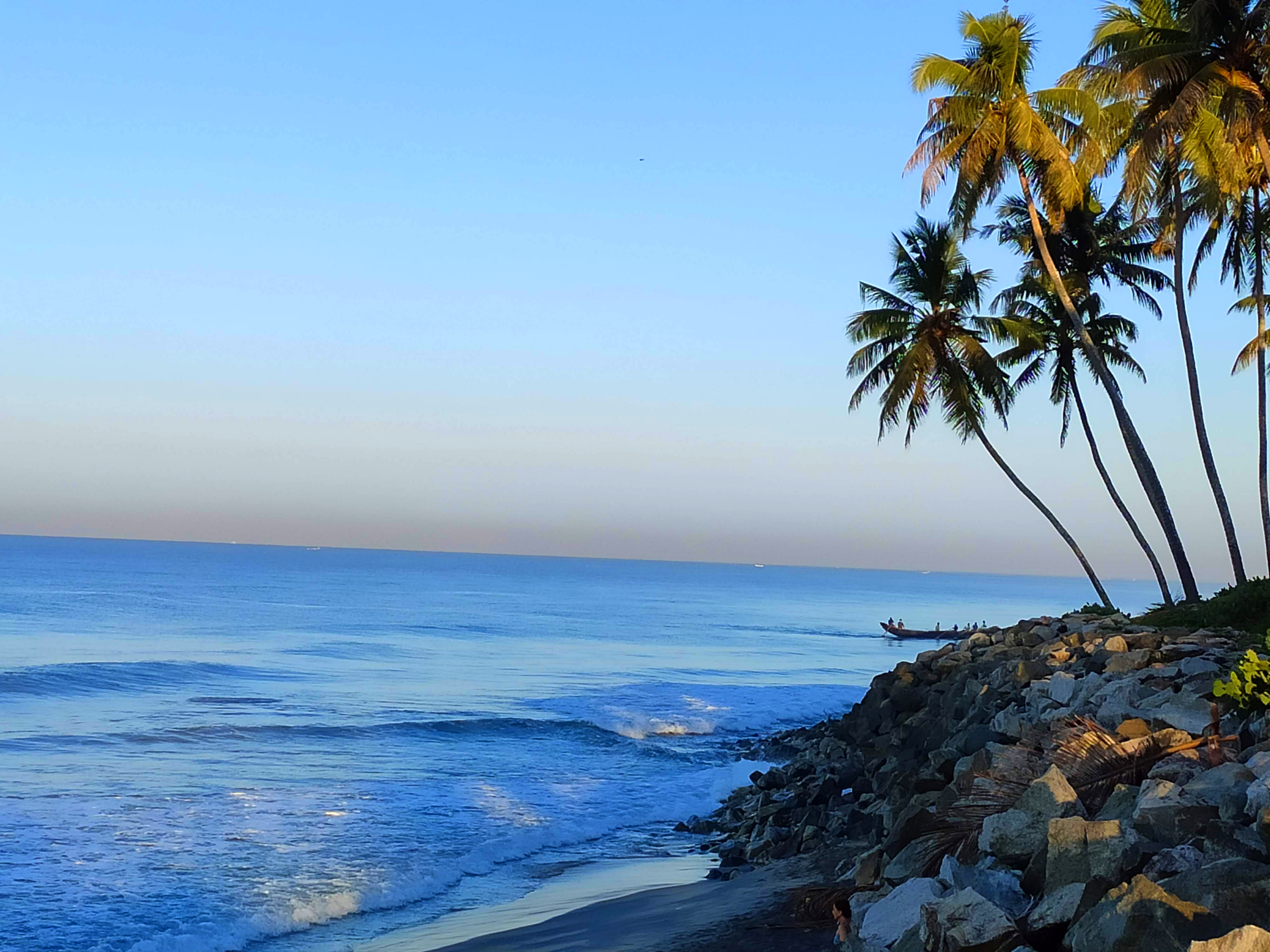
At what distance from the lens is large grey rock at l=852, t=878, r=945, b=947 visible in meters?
5.91

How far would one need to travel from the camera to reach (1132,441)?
71.3 ft

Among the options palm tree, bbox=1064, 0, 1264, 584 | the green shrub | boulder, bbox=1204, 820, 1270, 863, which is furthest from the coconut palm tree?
boulder, bbox=1204, 820, 1270, 863

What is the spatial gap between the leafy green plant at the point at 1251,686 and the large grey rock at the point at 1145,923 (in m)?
3.37

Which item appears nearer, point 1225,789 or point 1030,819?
point 1225,789

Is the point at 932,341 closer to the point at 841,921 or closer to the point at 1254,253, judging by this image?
the point at 1254,253

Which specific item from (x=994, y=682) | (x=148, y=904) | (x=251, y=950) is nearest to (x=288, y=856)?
(x=148, y=904)

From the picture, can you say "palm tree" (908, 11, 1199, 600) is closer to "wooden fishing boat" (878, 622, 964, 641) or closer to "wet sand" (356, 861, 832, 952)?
"wet sand" (356, 861, 832, 952)

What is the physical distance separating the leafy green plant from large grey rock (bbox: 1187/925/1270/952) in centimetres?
391

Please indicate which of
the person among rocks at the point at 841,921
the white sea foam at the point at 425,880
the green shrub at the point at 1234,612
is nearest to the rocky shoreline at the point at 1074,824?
the person among rocks at the point at 841,921

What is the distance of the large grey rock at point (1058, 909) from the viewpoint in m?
5.06

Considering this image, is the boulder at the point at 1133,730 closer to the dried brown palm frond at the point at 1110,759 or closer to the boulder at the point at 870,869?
the dried brown palm frond at the point at 1110,759

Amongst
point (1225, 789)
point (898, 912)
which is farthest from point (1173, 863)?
point (898, 912)

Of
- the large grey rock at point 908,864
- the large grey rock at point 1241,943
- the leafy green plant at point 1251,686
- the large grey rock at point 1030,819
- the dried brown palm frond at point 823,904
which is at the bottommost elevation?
the dried brown palm frond at point 823,904

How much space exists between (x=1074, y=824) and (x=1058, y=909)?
0.54 m
